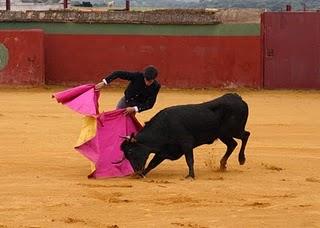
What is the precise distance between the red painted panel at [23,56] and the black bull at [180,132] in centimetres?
1247

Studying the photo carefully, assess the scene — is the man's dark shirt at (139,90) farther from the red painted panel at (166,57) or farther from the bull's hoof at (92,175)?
the red painted panel at (166,57)

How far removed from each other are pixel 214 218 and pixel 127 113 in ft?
8.87

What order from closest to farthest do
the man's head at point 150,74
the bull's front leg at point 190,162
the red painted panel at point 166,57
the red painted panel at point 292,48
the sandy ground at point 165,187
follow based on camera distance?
the sandy ground at point 165,187
the bull's front leg at point 190,162
the man's head at point 150,74
the red painted panel at point 292,48
the red painted panel at point 166,57

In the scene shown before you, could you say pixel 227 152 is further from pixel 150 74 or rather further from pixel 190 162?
pixel 150 74

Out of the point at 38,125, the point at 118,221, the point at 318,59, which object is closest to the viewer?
the point at 118,221

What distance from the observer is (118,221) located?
6.62 m

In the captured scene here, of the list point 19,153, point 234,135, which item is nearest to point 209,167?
point 234,135

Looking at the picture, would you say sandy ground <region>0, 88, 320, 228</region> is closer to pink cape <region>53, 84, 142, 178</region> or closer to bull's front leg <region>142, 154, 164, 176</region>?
bull's front leg <region>142, 154, 164, 176</region>

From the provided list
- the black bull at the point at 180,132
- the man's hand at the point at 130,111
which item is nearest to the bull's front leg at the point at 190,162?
the black bull at the point at 180,132

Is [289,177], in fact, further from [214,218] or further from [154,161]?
[214,218]

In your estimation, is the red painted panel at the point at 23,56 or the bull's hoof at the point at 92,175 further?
the red painted panel at the point at 23,56

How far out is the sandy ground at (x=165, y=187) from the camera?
6738mm

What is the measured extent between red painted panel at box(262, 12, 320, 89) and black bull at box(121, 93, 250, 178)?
1227cm

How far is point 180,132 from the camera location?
28.9 feet
